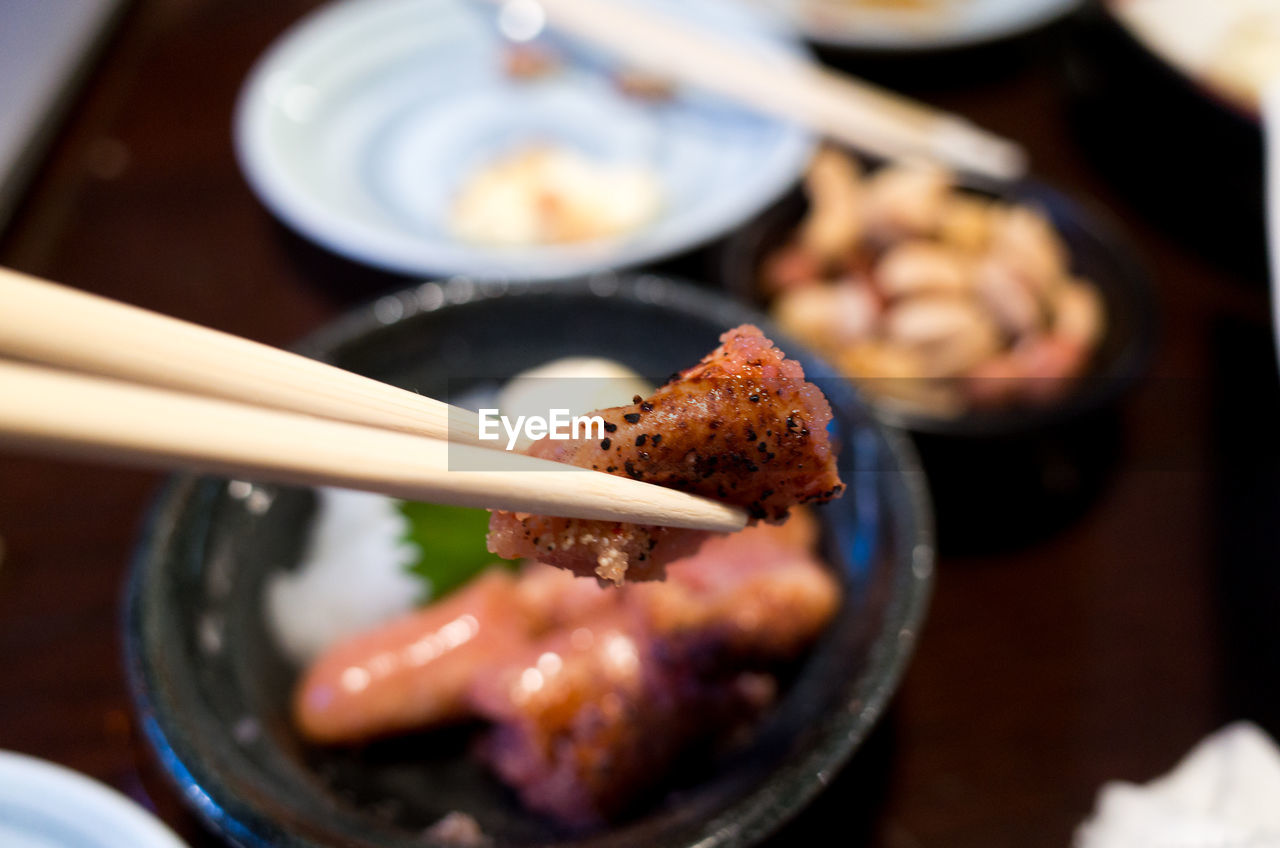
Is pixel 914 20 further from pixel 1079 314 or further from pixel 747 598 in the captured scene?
pixel 747 598

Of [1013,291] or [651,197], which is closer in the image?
[1013,291]

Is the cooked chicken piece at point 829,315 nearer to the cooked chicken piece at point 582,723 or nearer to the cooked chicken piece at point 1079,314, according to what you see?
the cooked chicken piece at point 1079,314

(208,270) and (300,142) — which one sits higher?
(300,142)

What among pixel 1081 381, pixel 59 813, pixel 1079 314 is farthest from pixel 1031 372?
pixel 59 813

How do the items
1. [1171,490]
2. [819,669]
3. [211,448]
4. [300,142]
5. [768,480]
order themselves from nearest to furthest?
[211,448], [768,480], [819,669], [1171,490], [300,142]

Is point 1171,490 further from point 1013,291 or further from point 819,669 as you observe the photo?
point 819,669

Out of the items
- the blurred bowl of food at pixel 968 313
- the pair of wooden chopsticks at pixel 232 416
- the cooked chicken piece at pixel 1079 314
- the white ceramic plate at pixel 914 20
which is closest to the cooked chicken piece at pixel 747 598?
the blurred bowl of food at pixel 968 313

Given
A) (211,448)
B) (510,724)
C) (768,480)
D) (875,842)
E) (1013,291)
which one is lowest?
(875,842)

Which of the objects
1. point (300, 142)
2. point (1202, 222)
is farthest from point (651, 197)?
point (1202, 222)
